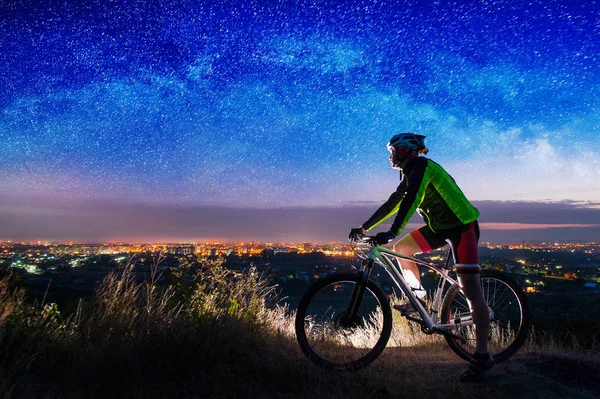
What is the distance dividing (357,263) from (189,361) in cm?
204

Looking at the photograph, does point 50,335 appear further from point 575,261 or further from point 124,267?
point 575,261

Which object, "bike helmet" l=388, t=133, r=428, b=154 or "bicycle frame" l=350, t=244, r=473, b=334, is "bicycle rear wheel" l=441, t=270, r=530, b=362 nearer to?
"bicycle frame" l=350, t=244, r=473, b=334

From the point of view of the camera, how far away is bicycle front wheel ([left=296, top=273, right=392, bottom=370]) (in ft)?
13.0

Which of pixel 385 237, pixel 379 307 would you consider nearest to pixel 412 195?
pixel 385 237

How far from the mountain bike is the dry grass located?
0.71 feet

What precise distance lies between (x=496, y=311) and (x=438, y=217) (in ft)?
5.61

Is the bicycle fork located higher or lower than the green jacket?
lower

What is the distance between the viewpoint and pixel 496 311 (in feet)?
15.8

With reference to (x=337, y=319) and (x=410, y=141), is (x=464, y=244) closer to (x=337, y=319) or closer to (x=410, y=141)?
(x=410, y=141)

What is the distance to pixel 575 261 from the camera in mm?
30172

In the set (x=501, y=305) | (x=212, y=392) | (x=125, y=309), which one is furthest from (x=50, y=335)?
(x=501, y=305)

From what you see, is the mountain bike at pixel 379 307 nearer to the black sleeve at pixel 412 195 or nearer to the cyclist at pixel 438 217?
the cyclist at pixel 438 217

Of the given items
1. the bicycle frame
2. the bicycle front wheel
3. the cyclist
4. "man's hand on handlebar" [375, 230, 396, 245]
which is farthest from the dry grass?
"man's hand on handlebar" [375, 230, 396, 245]

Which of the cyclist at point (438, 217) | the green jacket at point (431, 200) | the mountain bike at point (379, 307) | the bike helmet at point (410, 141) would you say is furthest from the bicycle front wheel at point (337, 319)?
the bike helmet at point (410, 141)
